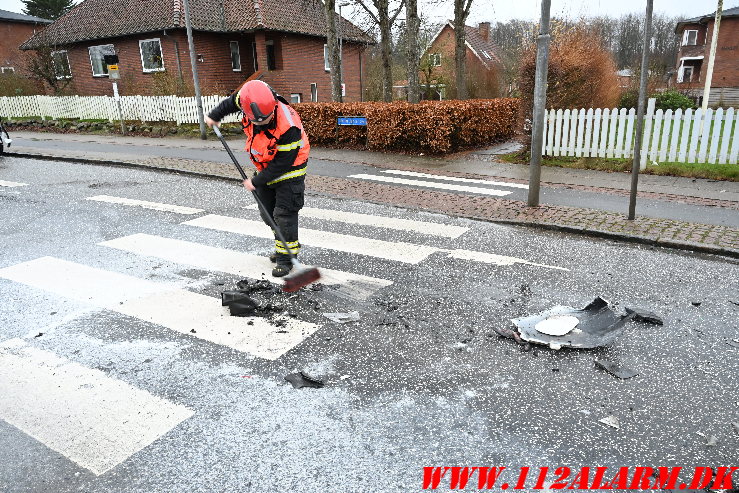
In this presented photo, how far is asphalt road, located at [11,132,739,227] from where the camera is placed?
7.73 meters

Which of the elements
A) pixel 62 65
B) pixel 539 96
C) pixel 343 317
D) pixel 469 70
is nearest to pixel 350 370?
pixel 343 317

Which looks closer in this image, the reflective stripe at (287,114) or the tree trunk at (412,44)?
the reflective stripe at (287,114)

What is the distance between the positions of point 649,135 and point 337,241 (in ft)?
26.8

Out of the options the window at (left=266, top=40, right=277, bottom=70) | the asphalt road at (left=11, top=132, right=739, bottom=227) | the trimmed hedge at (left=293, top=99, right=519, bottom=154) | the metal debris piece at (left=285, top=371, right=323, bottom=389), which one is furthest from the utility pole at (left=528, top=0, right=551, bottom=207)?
the window at (left=266, top=40, right=277, bottom=70)

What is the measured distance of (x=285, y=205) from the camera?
518cm

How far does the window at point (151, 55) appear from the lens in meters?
28.9

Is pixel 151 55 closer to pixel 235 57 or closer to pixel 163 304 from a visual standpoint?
pixel 235 57

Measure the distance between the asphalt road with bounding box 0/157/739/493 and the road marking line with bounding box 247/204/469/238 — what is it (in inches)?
24.6

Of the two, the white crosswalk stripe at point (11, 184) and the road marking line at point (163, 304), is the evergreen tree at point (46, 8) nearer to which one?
the white crosswalk stripe at point (11, 184)

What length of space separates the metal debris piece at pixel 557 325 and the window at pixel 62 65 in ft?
111

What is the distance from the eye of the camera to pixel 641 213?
25.1ft

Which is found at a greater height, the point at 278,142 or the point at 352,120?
the point at 278,142

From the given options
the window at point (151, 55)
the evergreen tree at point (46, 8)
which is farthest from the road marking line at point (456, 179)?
the evergreen tree at point (46, 8)

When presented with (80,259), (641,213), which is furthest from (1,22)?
(641,213)
